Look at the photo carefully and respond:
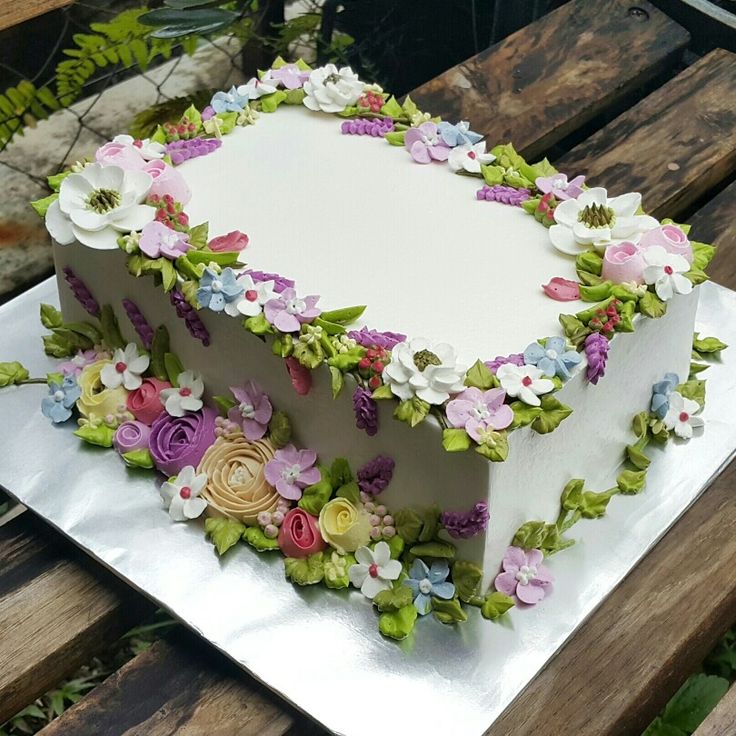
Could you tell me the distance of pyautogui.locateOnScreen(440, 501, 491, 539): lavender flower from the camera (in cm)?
118

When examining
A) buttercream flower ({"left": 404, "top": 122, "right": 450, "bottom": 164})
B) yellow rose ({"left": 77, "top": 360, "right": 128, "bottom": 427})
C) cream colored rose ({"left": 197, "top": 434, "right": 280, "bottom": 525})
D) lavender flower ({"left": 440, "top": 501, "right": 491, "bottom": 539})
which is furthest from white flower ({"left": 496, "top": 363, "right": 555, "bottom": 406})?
yellow rose ({"left": 77, "top": 360, "right": 128, "bottom": 427})

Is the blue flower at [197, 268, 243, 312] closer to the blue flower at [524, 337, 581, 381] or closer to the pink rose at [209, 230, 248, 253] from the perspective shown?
the pink rose at [209, 230, 248, 253]

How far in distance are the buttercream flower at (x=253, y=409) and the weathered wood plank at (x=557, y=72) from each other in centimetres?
81

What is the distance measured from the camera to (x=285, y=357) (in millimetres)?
1247

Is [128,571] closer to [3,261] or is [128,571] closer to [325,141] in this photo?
[325,141]

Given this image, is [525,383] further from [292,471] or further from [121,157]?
[121,157]

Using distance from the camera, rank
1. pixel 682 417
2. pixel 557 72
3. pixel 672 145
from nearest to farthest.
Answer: pixel 682 417 → pixel 672 145 → pixel 557 72

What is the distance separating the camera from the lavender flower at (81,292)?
149 centimetres

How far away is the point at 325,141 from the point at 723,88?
0.95 m

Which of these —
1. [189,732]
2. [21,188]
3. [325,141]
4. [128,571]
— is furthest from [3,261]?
[189,732]

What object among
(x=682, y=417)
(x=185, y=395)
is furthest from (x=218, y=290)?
(x=682, y=417)

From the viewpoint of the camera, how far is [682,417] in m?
1.46

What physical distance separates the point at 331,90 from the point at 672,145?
71cm

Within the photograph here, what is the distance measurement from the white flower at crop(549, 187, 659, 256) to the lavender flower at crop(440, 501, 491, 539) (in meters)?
0.34
